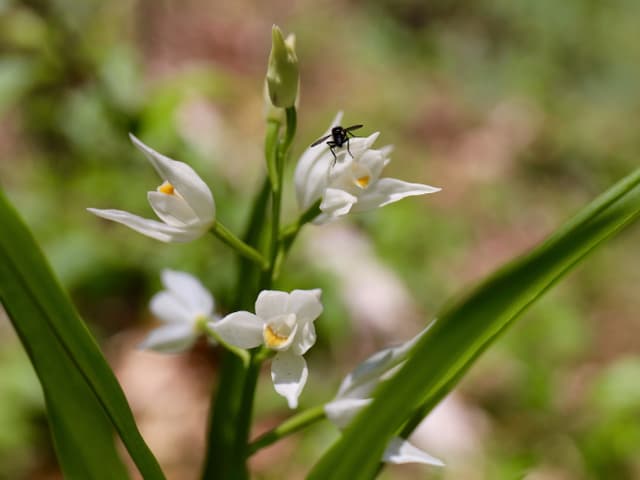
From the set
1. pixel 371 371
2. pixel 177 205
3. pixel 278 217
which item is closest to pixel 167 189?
pixel 177 205

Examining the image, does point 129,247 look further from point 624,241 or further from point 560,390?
point 624,241

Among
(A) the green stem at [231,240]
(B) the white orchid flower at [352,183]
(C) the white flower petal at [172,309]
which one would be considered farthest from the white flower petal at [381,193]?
(C) the white flower petal at [172,309]

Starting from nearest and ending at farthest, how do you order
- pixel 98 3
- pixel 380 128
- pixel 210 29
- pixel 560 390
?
pixel 560 390, pixel 98 3, pixel 380 128, pixel 210 29

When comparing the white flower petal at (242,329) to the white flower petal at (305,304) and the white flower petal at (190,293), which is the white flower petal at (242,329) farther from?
the white flower petal at (190,293)

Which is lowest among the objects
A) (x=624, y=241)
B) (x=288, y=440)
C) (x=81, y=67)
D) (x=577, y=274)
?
(x=288, y=440)

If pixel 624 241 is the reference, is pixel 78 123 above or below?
below

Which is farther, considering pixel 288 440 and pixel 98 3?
pixel 98 3

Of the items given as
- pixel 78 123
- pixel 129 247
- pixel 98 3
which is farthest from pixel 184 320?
pixel 98 3
